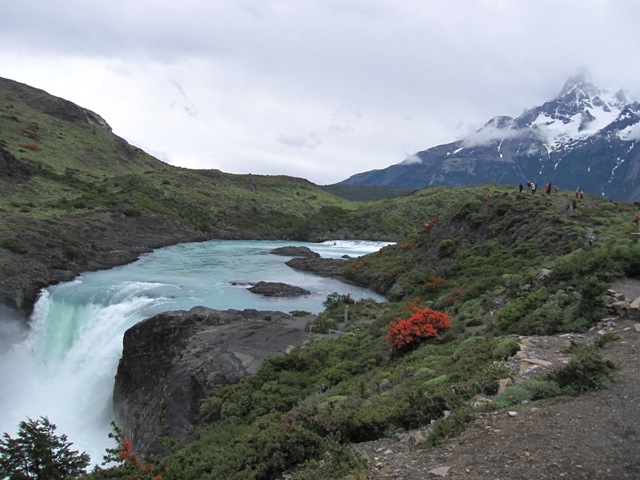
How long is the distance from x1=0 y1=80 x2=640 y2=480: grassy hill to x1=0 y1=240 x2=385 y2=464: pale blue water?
120 inches

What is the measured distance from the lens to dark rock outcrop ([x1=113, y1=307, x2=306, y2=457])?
1830 cm

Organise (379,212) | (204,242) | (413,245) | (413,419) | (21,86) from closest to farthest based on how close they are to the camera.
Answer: (413,419) → (413,245) → (204,242) → (379,212) → (21,86)

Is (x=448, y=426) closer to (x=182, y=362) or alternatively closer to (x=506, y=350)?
(x=506, y=350)

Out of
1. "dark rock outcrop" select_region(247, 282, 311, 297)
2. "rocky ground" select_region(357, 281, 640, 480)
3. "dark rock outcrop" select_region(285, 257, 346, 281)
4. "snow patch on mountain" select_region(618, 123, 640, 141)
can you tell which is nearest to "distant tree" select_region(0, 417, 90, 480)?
"rocky ground" select_region(357, 281, 640, 480)

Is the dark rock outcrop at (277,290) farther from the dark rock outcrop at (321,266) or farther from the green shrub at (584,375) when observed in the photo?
the green shrub at (584,375)

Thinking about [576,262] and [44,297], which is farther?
[44,297]

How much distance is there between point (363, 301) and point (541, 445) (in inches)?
974

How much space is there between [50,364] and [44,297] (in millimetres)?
7866

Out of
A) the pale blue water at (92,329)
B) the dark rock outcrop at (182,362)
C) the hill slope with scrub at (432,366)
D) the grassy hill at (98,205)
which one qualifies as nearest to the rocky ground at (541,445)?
the hill slope with scrub at (432,366)

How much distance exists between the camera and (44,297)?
32.8 meters

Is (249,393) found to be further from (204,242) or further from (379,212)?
(379,212)

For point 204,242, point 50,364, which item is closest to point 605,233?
point 50,364

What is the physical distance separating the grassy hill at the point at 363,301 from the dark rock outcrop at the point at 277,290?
6.95 m

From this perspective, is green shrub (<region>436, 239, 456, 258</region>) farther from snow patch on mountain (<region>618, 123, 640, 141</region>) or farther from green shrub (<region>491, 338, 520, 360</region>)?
snow patch on mountain (<region>618, 123, 640, 141</region>)
